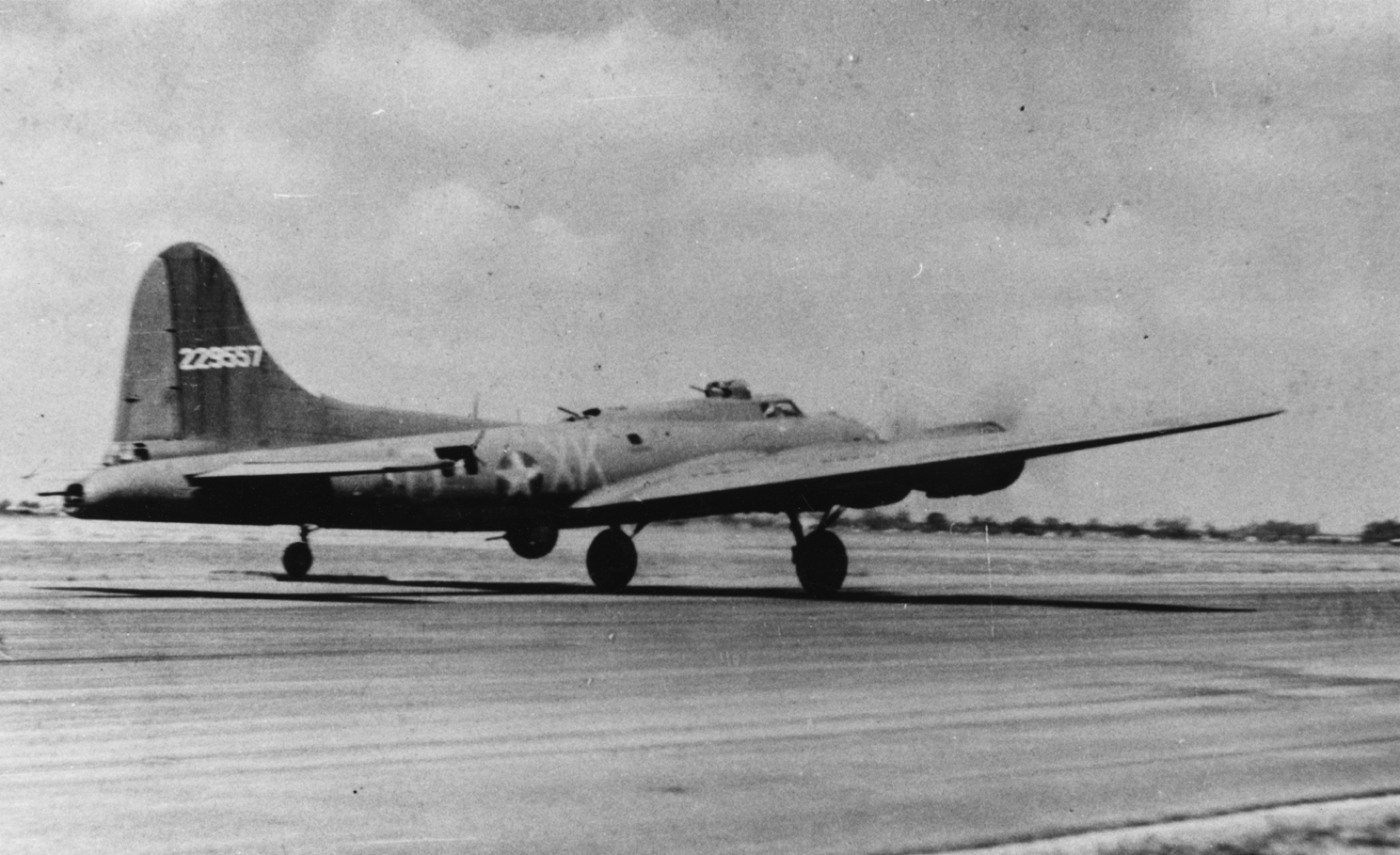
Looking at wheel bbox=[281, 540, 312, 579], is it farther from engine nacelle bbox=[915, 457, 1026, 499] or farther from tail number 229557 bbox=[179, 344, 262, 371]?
engine nacelle bbox=[915, 457, 1026, 499]

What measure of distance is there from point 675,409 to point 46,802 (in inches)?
971

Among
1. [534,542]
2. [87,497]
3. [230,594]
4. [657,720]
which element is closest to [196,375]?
[87,497]

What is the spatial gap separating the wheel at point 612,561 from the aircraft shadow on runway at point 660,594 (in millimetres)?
345

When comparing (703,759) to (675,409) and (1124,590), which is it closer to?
(675,409)

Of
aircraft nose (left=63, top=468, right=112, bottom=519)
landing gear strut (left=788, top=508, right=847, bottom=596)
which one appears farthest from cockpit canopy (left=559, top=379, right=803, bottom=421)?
aircraft nose (left=63, top=468, right=112, bottom=519)

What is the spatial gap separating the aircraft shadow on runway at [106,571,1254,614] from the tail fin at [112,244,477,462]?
2.99 m

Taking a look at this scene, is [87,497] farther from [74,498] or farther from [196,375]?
[196,375]

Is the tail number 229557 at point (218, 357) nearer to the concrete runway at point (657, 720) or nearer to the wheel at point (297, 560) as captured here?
the concrete runway at point (657, 720)

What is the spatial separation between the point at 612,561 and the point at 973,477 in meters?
7.59

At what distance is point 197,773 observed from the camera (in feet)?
31.8

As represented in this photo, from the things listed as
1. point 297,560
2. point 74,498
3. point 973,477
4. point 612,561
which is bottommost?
point 612,561

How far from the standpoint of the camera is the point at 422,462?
28.1 meters

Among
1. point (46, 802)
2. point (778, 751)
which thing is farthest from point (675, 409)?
point (46, 802)

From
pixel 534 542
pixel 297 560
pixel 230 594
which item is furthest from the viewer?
pixel 534 542
